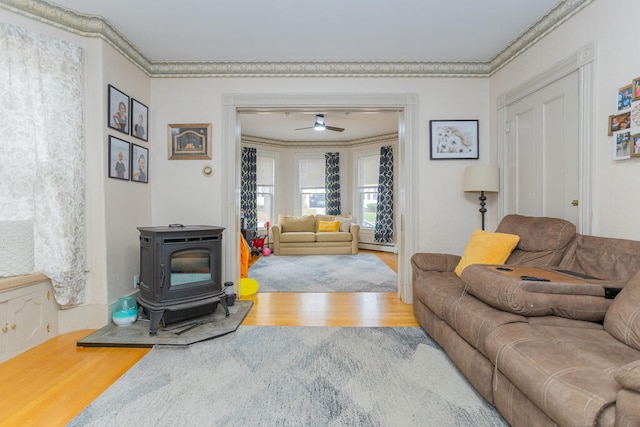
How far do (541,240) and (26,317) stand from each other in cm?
394

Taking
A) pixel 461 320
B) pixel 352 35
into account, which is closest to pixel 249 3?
pixel 352 35

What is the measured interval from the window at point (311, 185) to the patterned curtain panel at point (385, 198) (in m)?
1.53

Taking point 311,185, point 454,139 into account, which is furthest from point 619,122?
point 311,185

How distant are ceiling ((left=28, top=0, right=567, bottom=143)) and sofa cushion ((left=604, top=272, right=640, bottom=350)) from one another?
88.7 inches

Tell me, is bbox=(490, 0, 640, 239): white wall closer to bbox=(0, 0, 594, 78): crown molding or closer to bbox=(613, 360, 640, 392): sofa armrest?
bbox=(0, 0, 594, 78): crown molding

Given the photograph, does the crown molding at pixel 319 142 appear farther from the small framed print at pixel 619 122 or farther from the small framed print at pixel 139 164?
the small framed print at pixel 619 122

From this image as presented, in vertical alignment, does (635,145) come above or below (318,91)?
below

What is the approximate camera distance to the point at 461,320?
1856 mm

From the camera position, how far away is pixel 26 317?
2.28 m

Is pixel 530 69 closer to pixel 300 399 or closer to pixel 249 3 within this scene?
pixel 249 3

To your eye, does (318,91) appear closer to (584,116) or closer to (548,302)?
(584,116)

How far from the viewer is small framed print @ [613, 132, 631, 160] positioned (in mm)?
1961

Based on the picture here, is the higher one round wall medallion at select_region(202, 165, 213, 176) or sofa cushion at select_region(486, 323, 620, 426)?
round wall medallion at select_region(202, 165, 213, 176)

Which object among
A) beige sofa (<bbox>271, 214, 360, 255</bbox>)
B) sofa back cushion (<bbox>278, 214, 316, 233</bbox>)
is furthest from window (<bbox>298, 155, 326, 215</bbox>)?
beige sofa (<bbox>271, 214, 360, 255</bbox>)
